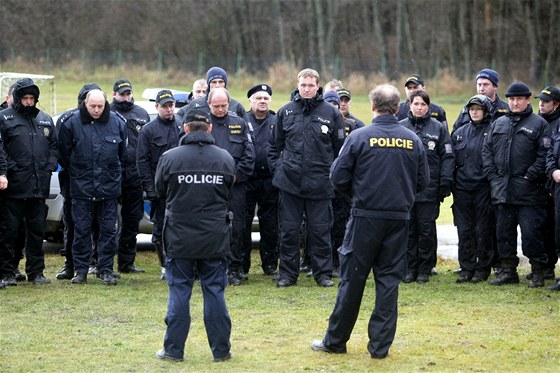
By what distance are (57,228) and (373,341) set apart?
6.81 m

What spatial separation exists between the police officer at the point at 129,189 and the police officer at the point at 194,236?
439cm

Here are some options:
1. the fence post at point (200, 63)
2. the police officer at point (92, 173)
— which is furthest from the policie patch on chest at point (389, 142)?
the fence post at point (200, 63)

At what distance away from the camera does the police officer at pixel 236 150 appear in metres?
11.0

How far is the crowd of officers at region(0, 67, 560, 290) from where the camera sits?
10984mm

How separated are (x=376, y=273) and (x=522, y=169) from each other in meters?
3.82

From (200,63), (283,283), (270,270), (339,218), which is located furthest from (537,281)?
(200,63)

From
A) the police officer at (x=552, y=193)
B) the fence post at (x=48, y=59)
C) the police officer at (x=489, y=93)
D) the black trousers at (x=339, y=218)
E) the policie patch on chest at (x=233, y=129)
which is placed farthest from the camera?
the fence post at (x=48, y=59)

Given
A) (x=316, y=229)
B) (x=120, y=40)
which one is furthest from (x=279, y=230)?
(x=120, y=40)

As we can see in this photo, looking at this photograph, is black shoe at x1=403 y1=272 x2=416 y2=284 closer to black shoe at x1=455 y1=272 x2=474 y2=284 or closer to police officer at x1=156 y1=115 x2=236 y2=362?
black shoe at x1=455 y1=272 x2=474 y2=284

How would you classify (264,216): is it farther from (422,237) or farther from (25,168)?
(25,168)

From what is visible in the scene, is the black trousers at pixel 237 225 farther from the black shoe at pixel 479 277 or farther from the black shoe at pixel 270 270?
the black shoe at pixel 479 277

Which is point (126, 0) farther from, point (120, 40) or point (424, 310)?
point (424, 310)

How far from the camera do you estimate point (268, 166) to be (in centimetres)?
1189

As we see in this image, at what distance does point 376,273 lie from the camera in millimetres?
7848
